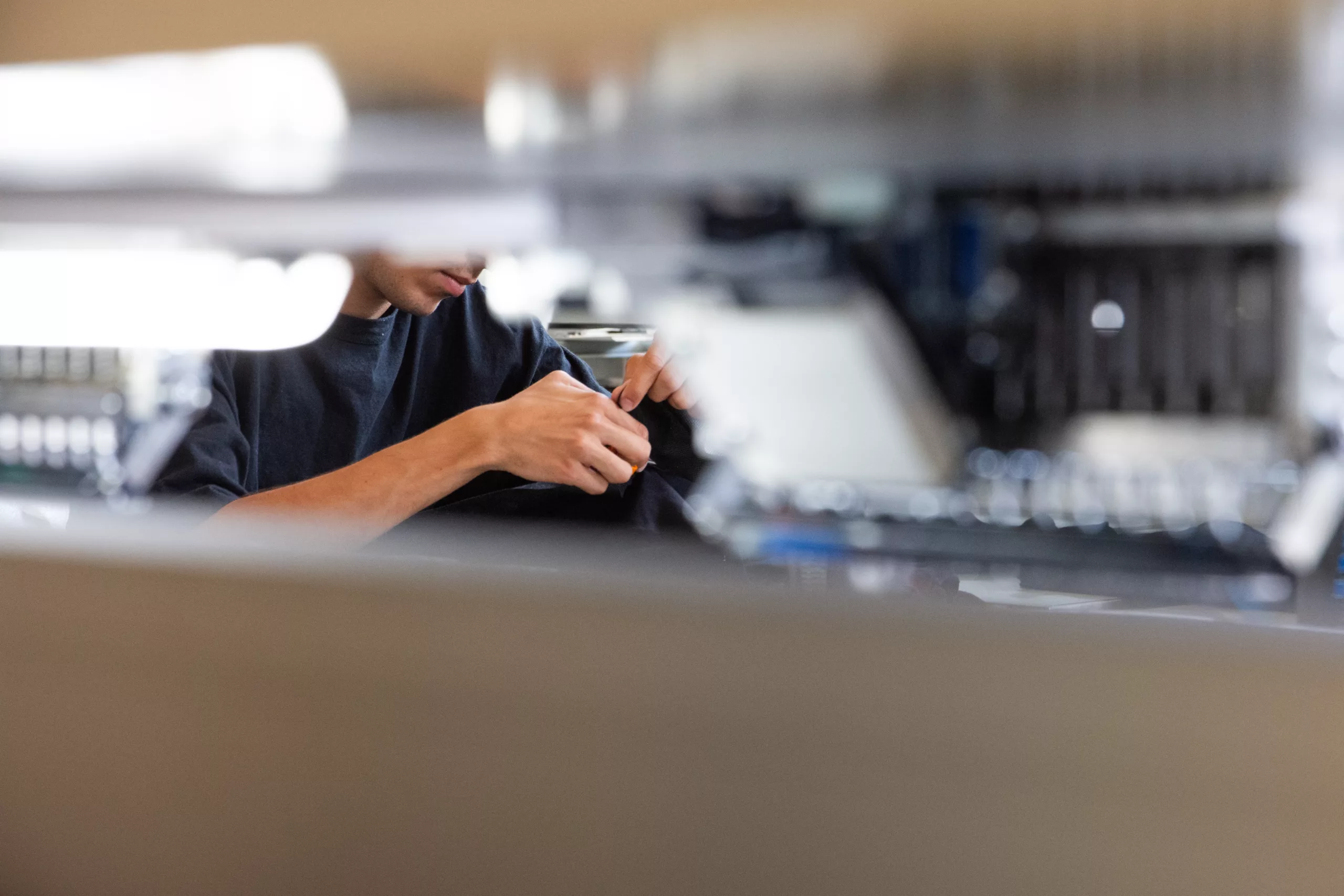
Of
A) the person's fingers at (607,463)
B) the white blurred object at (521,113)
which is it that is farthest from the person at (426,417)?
the white blurred object at (521,113)

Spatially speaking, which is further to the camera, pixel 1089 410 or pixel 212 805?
pixel 212 805

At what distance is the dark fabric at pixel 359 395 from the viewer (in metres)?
0.88

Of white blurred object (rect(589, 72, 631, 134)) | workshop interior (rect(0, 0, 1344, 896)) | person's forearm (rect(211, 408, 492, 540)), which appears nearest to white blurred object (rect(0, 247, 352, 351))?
workshop interior (rect(0, 0, 1344, 896))

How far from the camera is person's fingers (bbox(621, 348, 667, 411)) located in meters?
0.84

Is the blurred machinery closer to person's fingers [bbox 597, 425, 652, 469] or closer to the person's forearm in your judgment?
the person's forearm

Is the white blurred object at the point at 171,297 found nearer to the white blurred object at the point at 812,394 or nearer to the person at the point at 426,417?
the person at the point at 426,417

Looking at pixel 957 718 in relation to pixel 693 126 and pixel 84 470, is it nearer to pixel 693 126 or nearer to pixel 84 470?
pixel 693 126

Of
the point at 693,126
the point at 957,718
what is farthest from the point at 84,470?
the point at 957,718

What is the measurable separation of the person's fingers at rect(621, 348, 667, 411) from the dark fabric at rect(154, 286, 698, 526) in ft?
0.04

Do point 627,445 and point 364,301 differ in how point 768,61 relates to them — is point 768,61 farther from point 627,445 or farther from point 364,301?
point 364,301

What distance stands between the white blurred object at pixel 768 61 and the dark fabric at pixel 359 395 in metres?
0.22

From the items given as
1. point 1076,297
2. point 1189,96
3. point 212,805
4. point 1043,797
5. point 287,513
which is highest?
point 1189,96

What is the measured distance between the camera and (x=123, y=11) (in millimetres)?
887

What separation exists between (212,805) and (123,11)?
2.08ft
